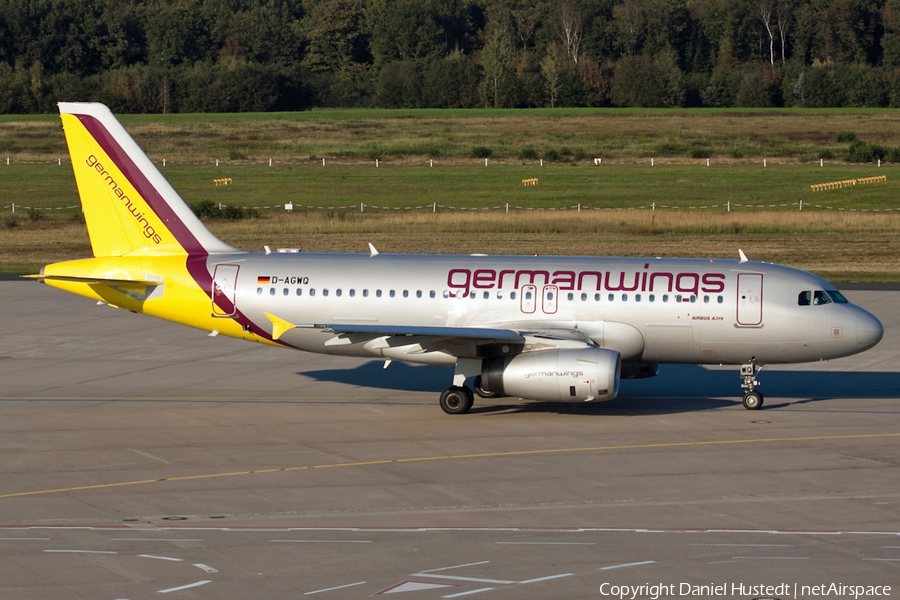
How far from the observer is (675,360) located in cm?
2936

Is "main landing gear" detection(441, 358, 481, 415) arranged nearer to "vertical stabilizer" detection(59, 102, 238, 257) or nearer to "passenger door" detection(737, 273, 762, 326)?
"passenger door" detection(737, 273, 762, 326)

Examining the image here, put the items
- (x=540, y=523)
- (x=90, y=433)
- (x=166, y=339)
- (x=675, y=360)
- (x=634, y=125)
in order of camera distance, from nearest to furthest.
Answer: (x=540, y=523), (x=90, y=433), (x=675, y=360), (x=166, y=339), (x=634, y=125)

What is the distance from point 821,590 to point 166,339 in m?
28.6

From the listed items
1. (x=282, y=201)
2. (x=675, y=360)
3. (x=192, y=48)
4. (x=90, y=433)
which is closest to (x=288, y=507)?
(x=90, y=433)

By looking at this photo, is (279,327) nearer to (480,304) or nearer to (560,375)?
(480,304)

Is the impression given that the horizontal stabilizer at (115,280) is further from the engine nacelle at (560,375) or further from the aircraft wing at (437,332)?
the engine nacelle at (560,375)

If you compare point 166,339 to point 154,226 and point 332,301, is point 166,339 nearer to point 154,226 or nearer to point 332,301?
point 154,226

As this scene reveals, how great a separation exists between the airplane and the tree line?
141063 mm

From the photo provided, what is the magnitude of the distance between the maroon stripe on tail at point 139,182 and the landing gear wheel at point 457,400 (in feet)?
26.9

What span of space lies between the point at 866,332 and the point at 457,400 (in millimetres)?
10743

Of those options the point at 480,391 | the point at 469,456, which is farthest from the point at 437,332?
the point at 469,456

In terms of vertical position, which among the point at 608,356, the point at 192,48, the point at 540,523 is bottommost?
the point at 540,523

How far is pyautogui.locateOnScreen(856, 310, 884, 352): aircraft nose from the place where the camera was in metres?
28.5

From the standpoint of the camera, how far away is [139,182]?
3106 cm
